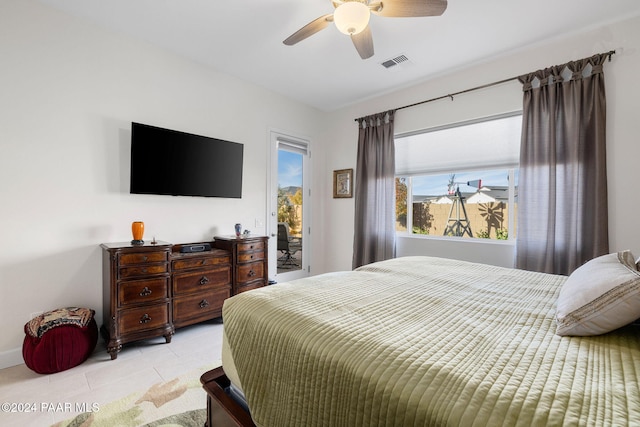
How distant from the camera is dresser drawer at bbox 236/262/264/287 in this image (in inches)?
127

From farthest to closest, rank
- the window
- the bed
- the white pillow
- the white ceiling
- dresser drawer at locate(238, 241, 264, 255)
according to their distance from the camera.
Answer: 1. dresser drawer at locate(238, 241, 264, 255)
2. the window
3. the white ceiling
4. the white pillow
5. the bed

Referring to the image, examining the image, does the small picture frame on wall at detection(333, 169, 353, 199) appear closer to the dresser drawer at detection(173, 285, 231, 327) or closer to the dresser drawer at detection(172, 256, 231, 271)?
the dresser drawer at detection(172, 256, 231, 271)

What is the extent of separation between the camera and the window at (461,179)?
312 cm

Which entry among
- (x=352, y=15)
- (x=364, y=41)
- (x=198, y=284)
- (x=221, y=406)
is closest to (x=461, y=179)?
(x=364, y=41)

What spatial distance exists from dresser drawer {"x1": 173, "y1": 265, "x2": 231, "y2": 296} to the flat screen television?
34.0 inches

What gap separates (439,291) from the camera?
1539mm

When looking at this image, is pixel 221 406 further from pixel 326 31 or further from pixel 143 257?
pixel 326 31

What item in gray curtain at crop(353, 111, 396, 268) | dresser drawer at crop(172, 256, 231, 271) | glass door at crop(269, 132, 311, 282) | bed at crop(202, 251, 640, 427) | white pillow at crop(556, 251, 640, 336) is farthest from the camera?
glass door at crop(269, 132, 311, 282)

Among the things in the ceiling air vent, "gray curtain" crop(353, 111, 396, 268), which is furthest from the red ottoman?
the ceiling air vent

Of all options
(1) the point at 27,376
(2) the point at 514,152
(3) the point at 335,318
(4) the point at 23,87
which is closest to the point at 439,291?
(3) the point at 335,318

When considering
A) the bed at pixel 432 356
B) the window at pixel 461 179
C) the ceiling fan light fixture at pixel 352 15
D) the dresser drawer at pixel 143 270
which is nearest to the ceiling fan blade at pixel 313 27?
the ceiling fan light fixture at pixel 352 15

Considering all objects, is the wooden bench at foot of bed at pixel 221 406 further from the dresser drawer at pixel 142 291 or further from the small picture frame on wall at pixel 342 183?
the small picture frame on wall at pixel 342 183

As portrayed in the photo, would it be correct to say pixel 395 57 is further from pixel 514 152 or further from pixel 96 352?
pixel 96 352

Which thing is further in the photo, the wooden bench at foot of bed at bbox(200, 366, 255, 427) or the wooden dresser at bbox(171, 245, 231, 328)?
the wooden dresser at bbox(171, 245, 231, 328)
